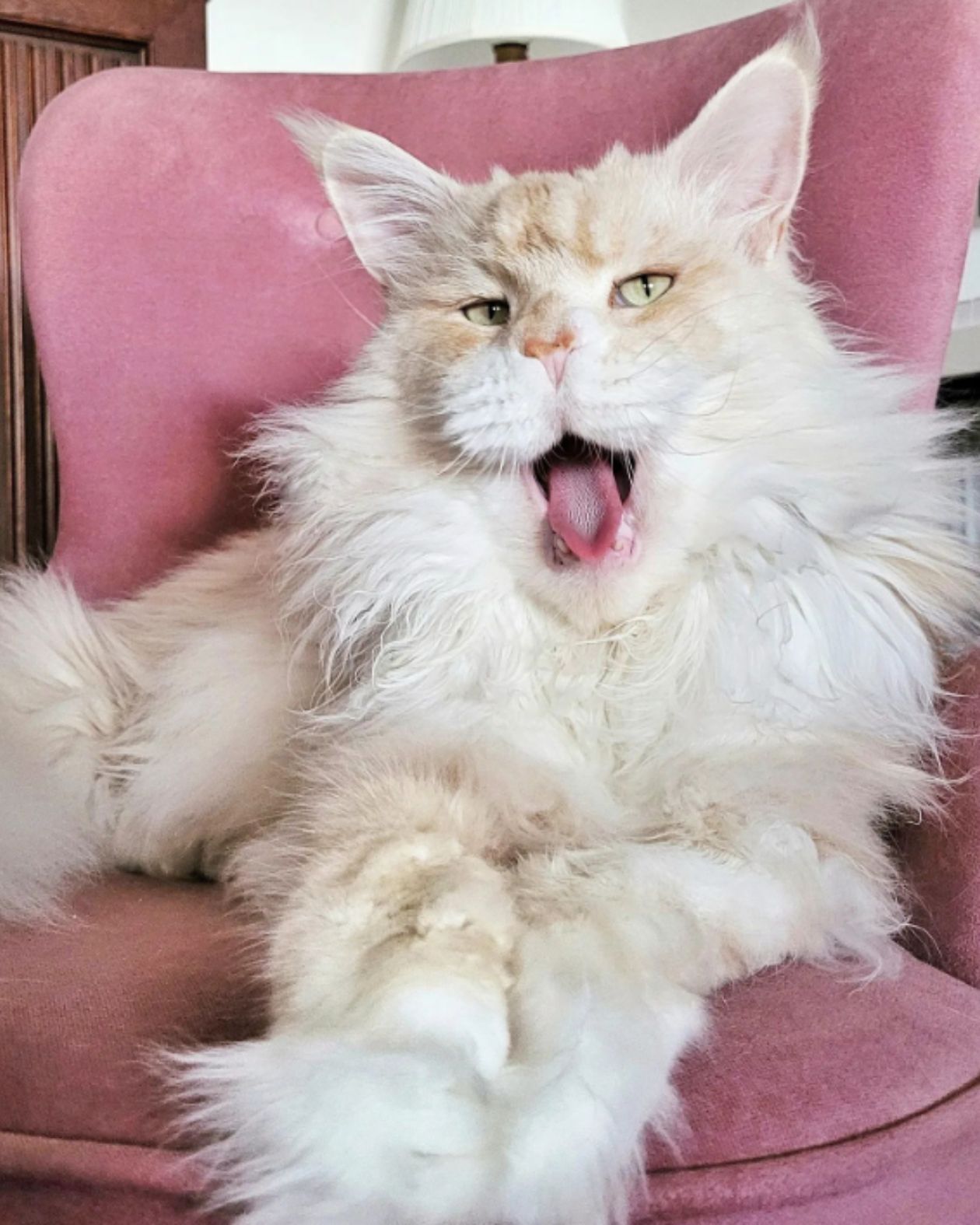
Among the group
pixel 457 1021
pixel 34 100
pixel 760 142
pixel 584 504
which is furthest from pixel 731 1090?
pixel 34 100

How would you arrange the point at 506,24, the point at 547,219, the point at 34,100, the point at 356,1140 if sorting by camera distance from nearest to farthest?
1. the point at 356,1140
2. the point at 547,219
3. the point at 506,24
4. the point at 34,100

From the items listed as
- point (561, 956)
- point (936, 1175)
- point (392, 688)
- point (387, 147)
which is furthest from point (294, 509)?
point (936, 1175)

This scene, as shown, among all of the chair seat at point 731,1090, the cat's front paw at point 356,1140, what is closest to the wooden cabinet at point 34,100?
the chair seat at point 731,1090

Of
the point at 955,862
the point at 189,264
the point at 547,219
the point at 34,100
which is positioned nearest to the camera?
the point at 955,862

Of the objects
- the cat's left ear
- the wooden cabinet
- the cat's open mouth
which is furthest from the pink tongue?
the wooden cabinet

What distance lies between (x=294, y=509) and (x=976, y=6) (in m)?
0.92

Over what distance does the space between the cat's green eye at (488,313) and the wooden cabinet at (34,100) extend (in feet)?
4.83

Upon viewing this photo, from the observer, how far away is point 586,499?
1.09 m

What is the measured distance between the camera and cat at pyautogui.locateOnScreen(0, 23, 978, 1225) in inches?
26.0

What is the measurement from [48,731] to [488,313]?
27.8 inches

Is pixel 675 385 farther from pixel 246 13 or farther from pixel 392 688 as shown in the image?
pixel 246 13

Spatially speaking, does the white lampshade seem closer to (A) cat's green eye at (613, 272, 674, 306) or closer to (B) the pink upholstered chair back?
(B) the pink upholstered chair back

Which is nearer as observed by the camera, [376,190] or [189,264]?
[376,190]

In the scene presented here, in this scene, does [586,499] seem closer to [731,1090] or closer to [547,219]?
[547,219]
